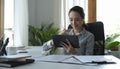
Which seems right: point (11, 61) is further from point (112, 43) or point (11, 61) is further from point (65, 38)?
point (112, 43)

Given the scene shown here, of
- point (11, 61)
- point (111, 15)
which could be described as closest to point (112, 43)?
point (111, 15)

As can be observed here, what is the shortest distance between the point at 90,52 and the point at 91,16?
2.82 m

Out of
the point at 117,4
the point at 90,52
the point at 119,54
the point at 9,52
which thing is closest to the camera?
the point at 9,52

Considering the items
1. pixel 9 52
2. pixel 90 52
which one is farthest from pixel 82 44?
pixel 9 52

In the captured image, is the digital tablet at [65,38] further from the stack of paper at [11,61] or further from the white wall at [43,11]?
the white wall at [43,11]

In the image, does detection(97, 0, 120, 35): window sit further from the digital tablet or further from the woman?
the digital tablet

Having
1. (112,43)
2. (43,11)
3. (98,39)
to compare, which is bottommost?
(112,43)

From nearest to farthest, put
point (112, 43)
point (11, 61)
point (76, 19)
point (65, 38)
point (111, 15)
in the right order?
point (11, 61) → point (65, 38) → point (76, 19) → point (112, 43) → point (111, 15)

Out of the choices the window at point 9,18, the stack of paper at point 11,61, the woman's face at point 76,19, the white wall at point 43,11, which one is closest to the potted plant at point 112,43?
the white wall at point 43,11

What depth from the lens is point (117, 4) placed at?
198 inches

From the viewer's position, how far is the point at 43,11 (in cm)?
528

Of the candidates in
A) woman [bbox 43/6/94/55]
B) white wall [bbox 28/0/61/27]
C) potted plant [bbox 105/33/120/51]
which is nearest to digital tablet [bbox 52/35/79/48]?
woman [bbox 43/6/94/55]

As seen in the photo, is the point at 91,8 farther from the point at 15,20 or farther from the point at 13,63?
the point at 13,63

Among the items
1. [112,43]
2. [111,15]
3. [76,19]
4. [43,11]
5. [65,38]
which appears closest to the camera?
[65,38]
